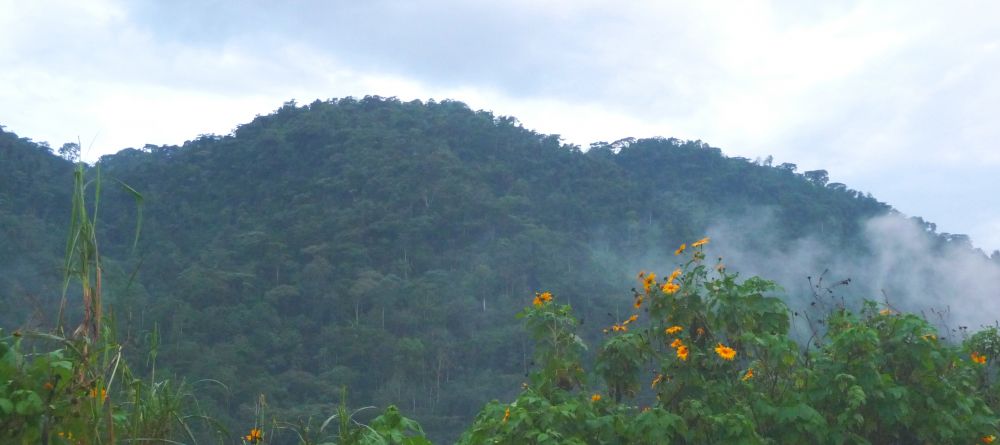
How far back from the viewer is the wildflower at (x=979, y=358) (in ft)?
12.6

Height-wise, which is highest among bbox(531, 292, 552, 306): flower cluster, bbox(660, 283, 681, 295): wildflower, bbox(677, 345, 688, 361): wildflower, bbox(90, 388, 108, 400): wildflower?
bbox(660, 283, 681, 295): wildflower

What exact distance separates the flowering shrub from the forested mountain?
17.9 m

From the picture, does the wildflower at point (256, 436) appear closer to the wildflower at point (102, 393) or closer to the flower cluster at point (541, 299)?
the wildflower at point (102, 393)

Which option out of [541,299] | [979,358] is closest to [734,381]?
[541,299]

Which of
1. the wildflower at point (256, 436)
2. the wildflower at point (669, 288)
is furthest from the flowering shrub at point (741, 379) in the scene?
the wildflower at point (256, 436)

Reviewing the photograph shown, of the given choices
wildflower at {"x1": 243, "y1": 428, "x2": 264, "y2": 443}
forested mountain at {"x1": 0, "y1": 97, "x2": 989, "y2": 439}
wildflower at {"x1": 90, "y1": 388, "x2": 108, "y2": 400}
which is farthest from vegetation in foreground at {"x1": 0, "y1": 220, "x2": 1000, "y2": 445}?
forested mountain at {"x1": 0, "y1": 97, "x2": 989, "y2": 439}

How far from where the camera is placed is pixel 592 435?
3275 millimetres

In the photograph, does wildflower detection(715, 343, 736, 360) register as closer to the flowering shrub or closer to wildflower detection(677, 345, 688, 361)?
the flowering shrub

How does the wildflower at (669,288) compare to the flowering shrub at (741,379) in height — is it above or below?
above

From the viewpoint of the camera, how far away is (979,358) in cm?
388

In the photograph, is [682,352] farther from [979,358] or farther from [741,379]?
[979,358]

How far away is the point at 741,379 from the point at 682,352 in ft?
0.78

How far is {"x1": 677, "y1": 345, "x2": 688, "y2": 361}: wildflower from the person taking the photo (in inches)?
138

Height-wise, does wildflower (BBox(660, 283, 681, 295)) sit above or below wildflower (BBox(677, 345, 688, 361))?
above
